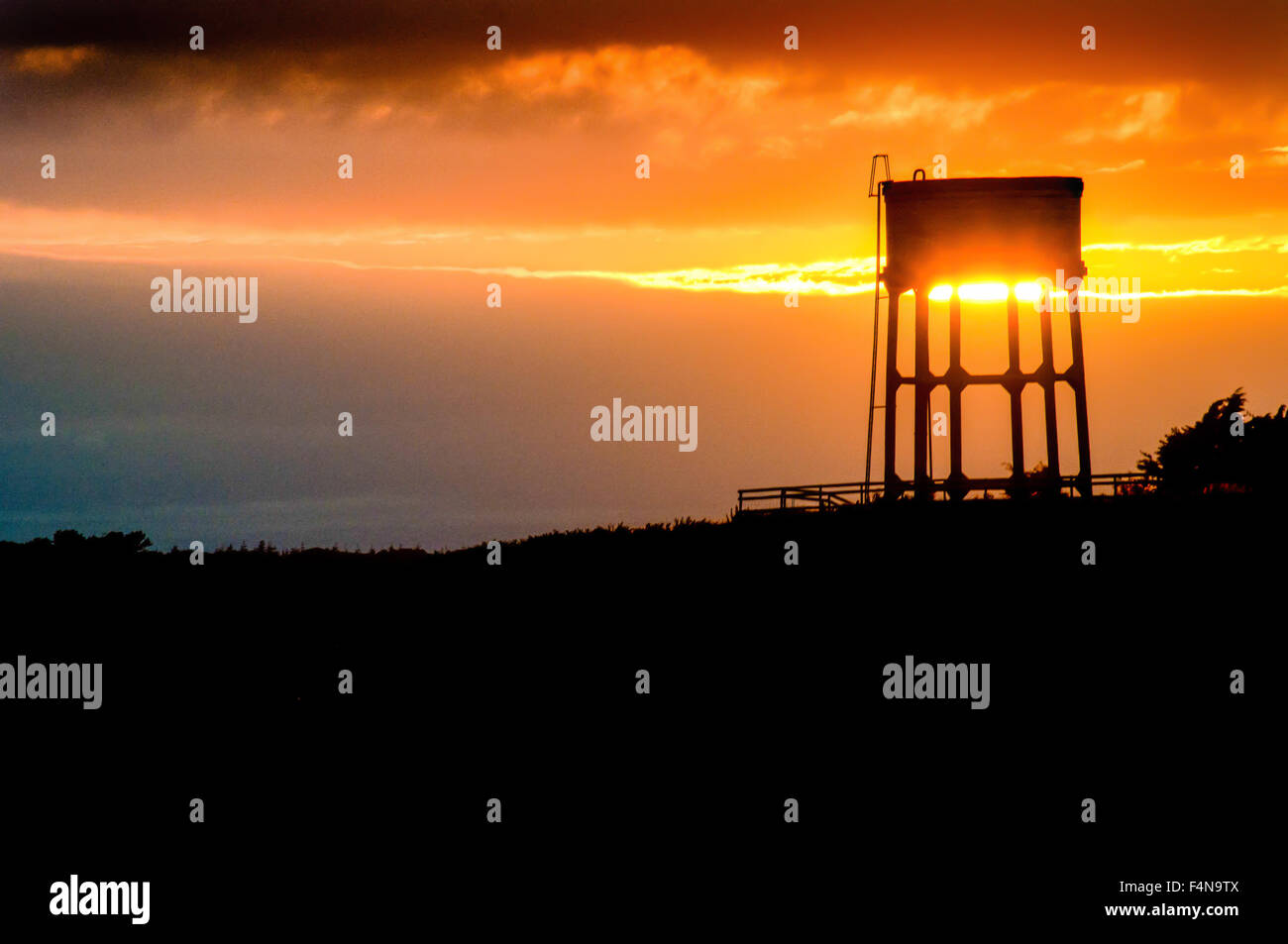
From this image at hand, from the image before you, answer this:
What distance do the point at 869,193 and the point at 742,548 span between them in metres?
13.5

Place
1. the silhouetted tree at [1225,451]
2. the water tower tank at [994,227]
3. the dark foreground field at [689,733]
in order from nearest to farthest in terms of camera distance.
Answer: the dark foreground field at [689,733] → the water tower tank at [994,227] → the silhouetted tree at [1225,451]

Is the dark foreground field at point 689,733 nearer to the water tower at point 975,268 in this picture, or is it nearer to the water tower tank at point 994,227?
the water tower at point 975,268

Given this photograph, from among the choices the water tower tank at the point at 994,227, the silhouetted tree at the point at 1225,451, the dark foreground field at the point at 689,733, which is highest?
the water tower tank at the point at 994,227

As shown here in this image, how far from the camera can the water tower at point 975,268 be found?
44281 mm

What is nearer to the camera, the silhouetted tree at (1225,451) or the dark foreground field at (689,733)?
the dark foreground field at (689,733)

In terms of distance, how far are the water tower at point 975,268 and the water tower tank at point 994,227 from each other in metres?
0.03

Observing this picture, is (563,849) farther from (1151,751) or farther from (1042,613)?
(1042,613)

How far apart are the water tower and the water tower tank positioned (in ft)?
0.09

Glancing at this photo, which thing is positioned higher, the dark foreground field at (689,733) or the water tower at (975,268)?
the water tower at (975,268)

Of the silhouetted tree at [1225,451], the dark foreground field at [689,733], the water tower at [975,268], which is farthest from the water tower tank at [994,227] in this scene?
the silhouetted tree at [1225,451]

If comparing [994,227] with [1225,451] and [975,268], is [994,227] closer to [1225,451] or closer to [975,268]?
[975,268]

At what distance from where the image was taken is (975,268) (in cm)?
4472

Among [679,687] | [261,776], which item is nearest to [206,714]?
[261,776]

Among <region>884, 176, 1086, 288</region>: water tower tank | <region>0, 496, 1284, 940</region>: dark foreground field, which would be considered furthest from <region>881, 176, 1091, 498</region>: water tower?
<region>0, 496, 1284, 940</region>: dark foreground field
